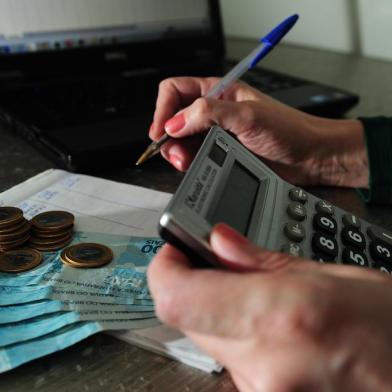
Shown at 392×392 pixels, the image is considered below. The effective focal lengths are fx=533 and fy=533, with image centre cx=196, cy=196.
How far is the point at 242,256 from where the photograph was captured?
292mm

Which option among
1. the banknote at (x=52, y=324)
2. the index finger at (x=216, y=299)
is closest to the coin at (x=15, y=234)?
the banknote at (x=52, y=324)

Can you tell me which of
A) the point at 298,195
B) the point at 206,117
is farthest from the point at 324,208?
the point at 206,117

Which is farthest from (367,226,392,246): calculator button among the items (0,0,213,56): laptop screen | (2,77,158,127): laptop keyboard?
(0,0,213,56): laptop screen

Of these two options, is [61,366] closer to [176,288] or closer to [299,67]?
[176,288]

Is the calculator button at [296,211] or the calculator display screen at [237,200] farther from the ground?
the calculator display screen at [237,200]

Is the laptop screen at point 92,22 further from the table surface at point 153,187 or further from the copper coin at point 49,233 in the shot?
the copper coin at point 49,233

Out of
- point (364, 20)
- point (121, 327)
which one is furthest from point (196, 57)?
point (121, 327)

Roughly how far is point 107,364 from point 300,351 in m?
0.15

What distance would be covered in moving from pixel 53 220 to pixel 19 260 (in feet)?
0.20

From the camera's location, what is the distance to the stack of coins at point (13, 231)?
46cm

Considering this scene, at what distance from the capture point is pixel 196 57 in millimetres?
992

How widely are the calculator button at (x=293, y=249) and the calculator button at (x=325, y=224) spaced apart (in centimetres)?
5

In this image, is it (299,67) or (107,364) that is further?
(299,67)

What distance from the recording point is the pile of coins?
44cm
